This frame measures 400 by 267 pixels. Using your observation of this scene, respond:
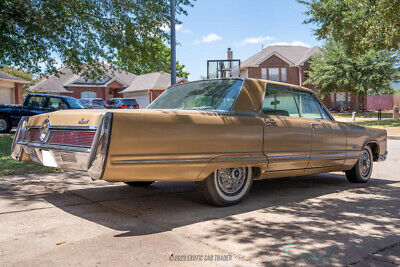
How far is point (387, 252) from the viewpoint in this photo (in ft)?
10.6

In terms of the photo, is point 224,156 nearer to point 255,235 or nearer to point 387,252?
point 255,235

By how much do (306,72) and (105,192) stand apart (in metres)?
43.4

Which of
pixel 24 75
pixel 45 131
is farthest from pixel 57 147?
pixel 24 75

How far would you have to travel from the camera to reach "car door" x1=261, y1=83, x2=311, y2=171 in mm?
4855

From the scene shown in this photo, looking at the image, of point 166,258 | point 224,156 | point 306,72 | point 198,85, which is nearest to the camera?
point 166,258

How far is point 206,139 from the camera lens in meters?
4.16

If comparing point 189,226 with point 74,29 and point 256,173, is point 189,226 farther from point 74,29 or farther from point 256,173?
point 74,29

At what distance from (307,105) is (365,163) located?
1794 millimetres

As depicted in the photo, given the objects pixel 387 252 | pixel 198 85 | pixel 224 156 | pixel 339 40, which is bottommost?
pixel 387 252

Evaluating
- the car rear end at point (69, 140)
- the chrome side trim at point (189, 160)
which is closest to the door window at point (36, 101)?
the car rear end at point (69, 140)

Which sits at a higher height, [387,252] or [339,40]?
[339,40]

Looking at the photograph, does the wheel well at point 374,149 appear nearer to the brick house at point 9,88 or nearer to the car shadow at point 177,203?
the car shadow at point 177,203

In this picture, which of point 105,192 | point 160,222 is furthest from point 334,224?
point 105,192

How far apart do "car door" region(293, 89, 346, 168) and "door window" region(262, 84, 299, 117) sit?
16 cm
